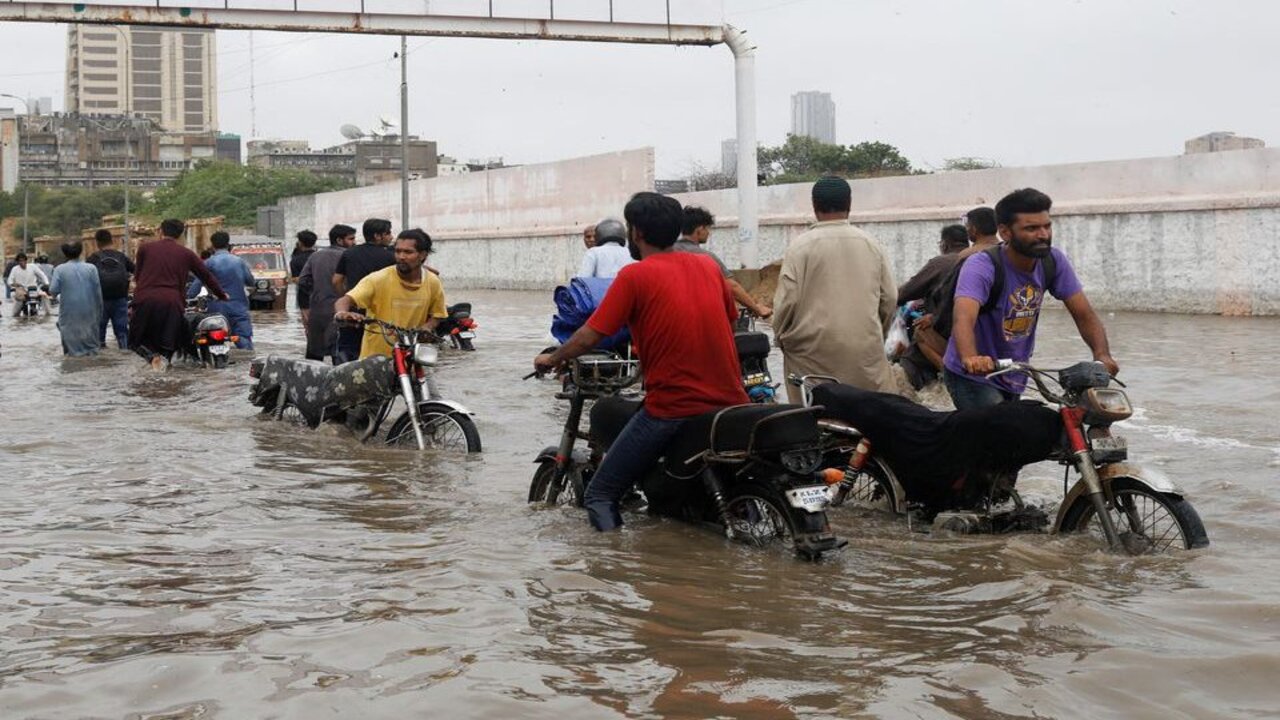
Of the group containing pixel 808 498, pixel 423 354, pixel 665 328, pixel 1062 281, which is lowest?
pixel 808 498

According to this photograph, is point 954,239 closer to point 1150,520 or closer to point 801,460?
point 1150,520

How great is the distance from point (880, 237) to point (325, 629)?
2397 cm

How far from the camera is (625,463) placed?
6.24 meters

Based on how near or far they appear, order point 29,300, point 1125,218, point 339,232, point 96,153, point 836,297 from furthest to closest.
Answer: point 96,153 → point 29,300 → point 1125,218 → point 339,232 → point 836,297

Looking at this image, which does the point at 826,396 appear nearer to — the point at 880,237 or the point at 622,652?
the point at 622,652

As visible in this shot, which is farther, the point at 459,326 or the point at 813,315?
the point at 459,326

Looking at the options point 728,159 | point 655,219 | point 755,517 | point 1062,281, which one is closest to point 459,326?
point 655,219

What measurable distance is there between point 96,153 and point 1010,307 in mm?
155351

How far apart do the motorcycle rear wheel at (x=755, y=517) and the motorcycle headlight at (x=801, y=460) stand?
195 mm

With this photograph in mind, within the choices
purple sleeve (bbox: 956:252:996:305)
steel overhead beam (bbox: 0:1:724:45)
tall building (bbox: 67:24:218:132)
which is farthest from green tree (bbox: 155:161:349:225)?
tall building (bbox: 67:24:218:132)

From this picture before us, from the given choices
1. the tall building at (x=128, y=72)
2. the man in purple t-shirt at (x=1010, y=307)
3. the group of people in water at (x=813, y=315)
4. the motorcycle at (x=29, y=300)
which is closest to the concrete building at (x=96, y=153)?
the tall building at (x=128, y=72)

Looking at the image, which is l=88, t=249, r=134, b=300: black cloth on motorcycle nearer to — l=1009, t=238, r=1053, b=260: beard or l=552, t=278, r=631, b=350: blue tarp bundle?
l=552, t=278, r=631, b=350: blue tarp bundle

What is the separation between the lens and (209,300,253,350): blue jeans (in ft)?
58.6

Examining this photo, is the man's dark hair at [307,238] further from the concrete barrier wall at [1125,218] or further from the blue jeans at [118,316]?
the concrete barrier wall at [1125,218]
